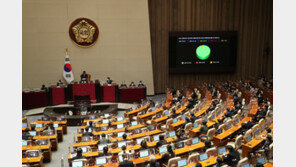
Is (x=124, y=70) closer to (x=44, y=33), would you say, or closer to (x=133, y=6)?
(x=133, y=6)

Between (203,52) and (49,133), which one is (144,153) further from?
(203,52)

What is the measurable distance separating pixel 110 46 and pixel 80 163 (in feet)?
42.6

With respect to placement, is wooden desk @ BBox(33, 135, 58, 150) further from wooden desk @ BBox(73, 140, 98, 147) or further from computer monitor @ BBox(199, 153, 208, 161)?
computer monitor @ BBox(199, 153, 208, 161)

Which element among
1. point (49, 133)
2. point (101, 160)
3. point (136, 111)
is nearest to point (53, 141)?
point (49, 133)

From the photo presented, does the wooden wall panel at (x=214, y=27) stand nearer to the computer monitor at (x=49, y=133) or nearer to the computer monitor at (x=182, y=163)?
the computer monitor at (x=49, y=133)

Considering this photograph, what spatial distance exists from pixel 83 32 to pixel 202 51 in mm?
8922

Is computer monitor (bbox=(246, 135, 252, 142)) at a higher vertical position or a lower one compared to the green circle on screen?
lower

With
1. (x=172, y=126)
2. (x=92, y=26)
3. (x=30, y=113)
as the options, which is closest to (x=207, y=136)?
(x=172, y=126)

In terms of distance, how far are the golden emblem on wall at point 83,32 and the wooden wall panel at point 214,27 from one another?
14.3 ft

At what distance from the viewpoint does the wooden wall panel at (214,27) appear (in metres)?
20.7

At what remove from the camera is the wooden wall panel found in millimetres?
20719

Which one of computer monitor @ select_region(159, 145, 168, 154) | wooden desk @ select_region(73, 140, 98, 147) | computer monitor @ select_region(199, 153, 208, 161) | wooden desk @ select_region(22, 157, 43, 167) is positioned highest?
computer monitor @ select_region(159, 145, 168, 154)

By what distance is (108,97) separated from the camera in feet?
58.7

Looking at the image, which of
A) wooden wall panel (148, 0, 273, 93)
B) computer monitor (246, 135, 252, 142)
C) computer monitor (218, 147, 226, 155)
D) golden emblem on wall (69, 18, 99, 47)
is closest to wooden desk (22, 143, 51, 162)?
computer monitor (218, 147, 226, 155)
